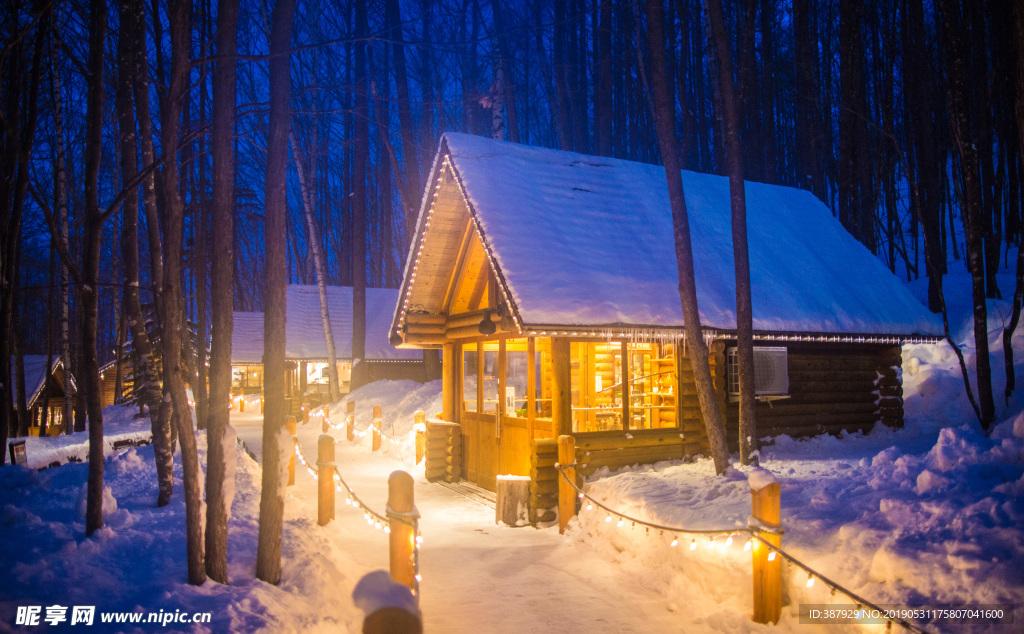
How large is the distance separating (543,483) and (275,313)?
17.5 ft

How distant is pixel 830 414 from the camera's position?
1350 cm

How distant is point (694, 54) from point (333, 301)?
22158mm

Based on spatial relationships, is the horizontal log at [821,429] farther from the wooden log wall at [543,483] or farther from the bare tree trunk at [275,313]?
the bare tree trunk at [275,313]

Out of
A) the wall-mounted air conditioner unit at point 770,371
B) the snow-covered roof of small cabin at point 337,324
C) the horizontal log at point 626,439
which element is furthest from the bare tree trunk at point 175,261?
the snow-covered roof of small cabin at point 337,324

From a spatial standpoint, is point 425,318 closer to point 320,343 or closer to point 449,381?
point 449,381

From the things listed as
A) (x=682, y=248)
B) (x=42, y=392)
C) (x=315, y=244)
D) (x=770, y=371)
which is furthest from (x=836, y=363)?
(x=42, y=392)

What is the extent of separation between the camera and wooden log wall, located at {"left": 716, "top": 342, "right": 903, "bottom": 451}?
42.4 feet

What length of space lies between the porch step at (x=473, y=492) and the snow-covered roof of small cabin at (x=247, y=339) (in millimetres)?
22350

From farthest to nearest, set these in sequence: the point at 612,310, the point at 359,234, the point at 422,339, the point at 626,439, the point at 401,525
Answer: the point at 359,234 < the point at 422,339 < the point at 626,439 < the point at 612,310 < the point at 401,525

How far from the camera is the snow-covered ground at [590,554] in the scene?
15.6 feet

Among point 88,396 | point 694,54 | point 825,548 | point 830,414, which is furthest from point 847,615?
point 694,54

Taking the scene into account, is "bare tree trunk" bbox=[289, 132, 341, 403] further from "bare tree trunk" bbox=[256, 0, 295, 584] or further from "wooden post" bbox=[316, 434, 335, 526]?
"bare tree trunk" bbox=[256, 0, 295, 584]

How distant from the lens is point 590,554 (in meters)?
7.94

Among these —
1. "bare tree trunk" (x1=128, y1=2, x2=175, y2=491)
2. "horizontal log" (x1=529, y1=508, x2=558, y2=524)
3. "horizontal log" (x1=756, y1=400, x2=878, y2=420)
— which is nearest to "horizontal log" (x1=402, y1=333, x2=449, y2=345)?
"horizontal log" (x1=529, y1=508, x2=558, y2=524)
